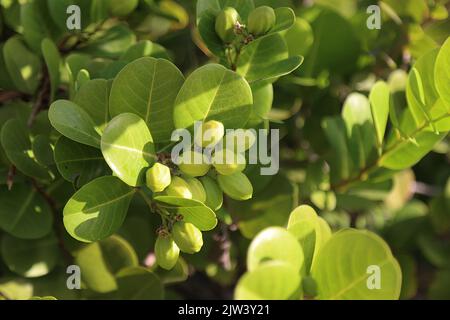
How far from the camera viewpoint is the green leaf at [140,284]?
1135mm

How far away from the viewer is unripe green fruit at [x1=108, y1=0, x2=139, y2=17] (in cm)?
118

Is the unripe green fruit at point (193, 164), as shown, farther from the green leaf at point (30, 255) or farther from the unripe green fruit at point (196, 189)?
the green leaf at point (30, 255)

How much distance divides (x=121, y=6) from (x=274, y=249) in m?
0.62

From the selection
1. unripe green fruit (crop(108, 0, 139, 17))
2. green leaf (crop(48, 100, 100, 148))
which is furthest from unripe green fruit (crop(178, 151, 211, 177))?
unripe green fruit (crop(108, 0, 139, 17))

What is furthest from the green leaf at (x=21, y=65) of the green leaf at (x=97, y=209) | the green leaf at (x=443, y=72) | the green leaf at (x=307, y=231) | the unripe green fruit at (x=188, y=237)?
the green leaf at (x=443, y=72)

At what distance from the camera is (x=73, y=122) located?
2.85 feet

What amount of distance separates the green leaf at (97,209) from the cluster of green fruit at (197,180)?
0.23 ft

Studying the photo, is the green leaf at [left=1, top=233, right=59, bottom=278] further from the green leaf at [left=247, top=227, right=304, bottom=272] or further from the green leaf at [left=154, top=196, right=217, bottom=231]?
the green leaf at [left=247, top=227, right=304, bottom=272]

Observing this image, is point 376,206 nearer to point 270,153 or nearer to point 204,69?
point 270,153

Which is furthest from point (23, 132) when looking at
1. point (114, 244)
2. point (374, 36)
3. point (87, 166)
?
point (374, 36)

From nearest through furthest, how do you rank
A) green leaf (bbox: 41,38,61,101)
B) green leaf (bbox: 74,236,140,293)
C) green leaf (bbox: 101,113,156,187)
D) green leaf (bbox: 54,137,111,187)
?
1. green leaf (bbox: 101,113,156,187)
2. green leaf (bbox: 54,137,111,187)
3. green leaf (bbox: 41,38,61,101)
4. green leaf (bbox: 74,236,140,293)

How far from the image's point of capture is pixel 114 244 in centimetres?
119

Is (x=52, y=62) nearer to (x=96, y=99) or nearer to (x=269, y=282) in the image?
(x=96, y=99)

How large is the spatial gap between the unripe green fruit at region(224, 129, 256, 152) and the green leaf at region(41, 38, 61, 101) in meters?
0.36
